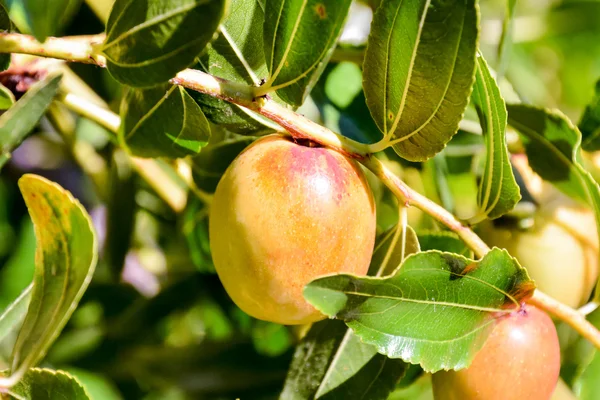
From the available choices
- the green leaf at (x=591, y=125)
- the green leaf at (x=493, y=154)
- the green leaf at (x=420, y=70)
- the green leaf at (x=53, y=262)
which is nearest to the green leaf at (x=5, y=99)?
the green leaf at (x=53, y=262)

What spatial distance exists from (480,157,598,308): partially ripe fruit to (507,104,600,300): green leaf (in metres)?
0.08

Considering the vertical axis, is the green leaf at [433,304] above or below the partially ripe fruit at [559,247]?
above

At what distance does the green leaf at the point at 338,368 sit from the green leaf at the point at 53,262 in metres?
0.28

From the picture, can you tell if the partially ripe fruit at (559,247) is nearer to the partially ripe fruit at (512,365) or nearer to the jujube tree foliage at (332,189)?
the jujube tree foliage at (332,189)

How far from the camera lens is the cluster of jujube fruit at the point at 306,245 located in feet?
1.94

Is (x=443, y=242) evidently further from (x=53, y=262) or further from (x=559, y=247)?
(x=53, y=262)

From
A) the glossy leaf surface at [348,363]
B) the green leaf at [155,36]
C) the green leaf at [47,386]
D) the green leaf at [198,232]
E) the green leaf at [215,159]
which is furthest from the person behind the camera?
the green leaf at [198,232]

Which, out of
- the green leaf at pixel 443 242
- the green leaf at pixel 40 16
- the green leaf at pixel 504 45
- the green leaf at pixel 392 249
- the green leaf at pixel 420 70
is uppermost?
the green leaf at pixel 40 16

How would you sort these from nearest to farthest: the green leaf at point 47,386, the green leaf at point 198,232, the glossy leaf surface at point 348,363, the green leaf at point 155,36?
the green leaf at point 155,36 → the green leaf at point 47,386 → the glossy leaf surface at point 348,363 → the green leaf at point 198,232

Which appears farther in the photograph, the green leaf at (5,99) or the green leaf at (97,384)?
the green leaf at (97,384)

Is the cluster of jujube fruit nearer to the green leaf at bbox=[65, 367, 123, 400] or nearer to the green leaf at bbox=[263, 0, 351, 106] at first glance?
the green leaf at bbox=[263, 0, 351, 106]

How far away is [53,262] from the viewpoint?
0.62 metres

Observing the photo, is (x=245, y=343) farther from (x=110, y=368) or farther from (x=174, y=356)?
(x=110, y=368)

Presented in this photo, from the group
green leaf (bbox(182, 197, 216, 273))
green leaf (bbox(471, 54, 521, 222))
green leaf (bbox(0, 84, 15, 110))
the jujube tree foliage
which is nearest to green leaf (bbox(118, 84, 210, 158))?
the jujube tree foliage
